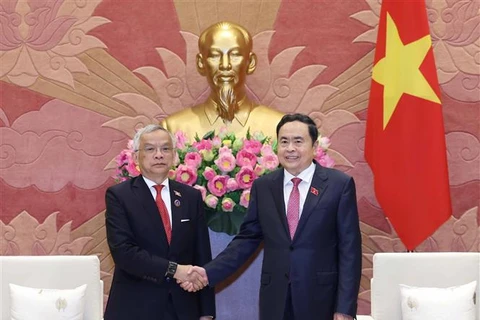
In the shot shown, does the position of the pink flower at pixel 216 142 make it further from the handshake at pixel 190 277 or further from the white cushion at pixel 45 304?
the white cushion at pixel 45 304

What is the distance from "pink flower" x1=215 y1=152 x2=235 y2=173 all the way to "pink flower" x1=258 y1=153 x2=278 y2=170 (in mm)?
155

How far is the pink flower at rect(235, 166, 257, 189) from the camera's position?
12.6 feet

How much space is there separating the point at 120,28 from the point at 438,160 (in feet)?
7.50

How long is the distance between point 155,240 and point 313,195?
2.32ft

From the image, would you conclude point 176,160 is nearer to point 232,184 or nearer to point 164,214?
point 232,184

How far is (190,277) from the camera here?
10.5ft

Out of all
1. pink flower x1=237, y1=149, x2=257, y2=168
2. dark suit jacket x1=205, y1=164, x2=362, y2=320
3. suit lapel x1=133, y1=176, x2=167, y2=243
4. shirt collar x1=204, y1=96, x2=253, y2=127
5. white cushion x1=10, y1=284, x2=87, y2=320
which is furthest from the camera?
shirt collar x1=204, y1=96, x2=253, y2=127

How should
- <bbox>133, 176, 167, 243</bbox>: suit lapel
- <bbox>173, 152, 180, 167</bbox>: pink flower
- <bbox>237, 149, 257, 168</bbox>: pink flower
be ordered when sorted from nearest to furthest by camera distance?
<bbox>133, 176, 167, 243</bbox>: suit lapel → <bbox>173, 152, 180, 167</bbox>: pink flower → <bbox>237, 149, 257, 168</bbox>: pink flower

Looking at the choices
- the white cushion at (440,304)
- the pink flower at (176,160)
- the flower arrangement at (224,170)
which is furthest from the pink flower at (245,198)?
the white cushion at (440,304)

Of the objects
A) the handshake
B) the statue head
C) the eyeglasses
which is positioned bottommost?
the handshake

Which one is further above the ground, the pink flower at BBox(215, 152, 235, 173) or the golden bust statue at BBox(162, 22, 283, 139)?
the golden bust statue at BBox(162, 22, 283, 139)

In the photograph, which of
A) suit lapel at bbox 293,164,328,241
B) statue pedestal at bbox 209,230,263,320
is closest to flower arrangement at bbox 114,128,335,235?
statue pedestal at bbox 209,230,263,320

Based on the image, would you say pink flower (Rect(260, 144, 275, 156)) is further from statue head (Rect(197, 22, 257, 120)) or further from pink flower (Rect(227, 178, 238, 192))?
statue head (Rect(197, 22, 257, 120))

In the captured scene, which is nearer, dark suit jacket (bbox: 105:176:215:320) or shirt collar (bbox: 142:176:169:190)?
dark suit jacket (bbox: 105:176:215:320)
